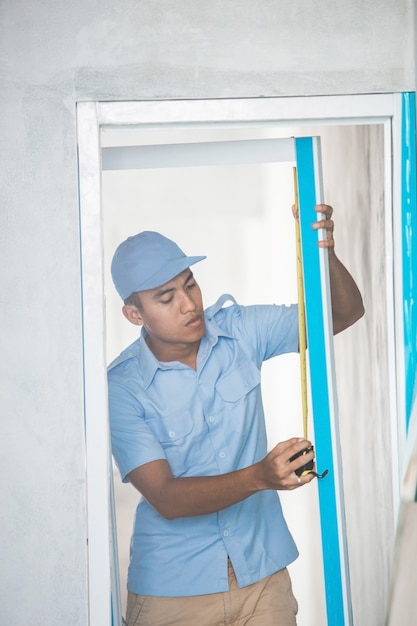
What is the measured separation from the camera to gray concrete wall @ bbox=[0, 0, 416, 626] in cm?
292

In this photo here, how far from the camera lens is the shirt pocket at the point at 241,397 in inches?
120

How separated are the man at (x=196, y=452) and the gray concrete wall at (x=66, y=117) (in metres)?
0.21

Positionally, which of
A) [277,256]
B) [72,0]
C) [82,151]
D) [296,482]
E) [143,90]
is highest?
[72,0]

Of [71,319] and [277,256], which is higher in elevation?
[277,256]

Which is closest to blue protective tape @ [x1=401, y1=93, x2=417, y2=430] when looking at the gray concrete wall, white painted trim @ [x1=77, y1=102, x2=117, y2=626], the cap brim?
the gray concrete wall

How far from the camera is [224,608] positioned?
119 inches

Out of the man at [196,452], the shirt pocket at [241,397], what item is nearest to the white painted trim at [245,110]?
the man at [196,452]

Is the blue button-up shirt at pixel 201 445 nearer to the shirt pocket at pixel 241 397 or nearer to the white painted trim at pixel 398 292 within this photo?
the shirt pocket at pixel 241 397

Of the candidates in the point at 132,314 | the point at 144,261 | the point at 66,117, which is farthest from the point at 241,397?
the point at 66,117

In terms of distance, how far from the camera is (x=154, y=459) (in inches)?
119

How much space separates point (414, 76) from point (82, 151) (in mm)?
1196

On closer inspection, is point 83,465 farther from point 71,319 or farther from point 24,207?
point 24,207

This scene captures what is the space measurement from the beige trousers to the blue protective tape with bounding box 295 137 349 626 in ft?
0.60

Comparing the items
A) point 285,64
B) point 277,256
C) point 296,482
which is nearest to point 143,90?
point 285,64
